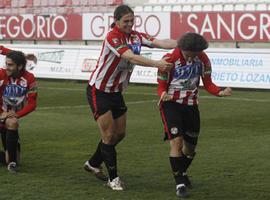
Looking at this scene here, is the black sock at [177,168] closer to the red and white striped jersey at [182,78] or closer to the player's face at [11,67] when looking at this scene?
the red and white striped jersey at [182,78]

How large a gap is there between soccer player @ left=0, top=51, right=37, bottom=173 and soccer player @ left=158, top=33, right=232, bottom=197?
199 centimetres

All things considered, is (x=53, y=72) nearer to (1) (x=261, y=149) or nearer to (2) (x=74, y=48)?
(2) (x=74, y=48)

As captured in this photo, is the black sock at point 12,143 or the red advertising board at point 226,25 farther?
the red advertising board at point 226,25

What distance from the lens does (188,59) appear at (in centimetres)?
821

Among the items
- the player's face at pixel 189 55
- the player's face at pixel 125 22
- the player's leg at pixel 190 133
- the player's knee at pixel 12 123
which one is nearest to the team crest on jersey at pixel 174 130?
the player's leg at pixel 190 133

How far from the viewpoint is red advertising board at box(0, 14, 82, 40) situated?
30678 mm

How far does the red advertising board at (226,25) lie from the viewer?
83.6 ft

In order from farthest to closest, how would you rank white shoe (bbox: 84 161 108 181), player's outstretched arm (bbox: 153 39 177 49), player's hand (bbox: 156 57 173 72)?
white shoe (bbox: 84 161 108 181), player's outstretched arm (bbox: 153 39 177 49), player's hand (bbox: 156 57 173 72)

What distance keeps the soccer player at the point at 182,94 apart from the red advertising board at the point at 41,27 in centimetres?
2236

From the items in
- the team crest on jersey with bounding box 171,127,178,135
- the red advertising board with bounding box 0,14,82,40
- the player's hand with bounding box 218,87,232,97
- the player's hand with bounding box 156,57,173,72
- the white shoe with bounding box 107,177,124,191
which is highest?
the player's hand with bounding box 156,57,173,72

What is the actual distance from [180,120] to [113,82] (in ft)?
2.73

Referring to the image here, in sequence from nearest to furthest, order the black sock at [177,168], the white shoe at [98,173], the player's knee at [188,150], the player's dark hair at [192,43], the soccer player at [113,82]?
the player's dark hair at [192,43]
the black sock at [177,168]
the soccer player at [113,82]
the player's knee at [188,150]
the white shoe at [98,173]

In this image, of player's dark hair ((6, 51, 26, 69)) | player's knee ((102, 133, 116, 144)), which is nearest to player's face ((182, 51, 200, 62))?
player's knee ((102, 133, 116, 144))

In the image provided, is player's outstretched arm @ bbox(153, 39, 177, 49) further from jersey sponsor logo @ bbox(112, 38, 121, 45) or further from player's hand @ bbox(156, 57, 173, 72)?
player's hand @ bbox(156, 57, 173, 72)
